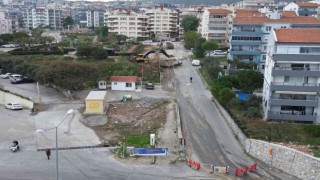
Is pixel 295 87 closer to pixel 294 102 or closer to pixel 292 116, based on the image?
pixel 294 102

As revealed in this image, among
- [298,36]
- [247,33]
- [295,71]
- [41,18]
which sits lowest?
[295,71]

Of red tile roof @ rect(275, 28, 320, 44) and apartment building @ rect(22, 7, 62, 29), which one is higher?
apartment building @ rect(22, 7, 62, 29)

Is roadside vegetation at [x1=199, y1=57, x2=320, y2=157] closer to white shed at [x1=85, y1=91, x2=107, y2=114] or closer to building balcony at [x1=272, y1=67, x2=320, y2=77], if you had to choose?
building balcony at [x1=272, y1=67, x2=320, y2=77]

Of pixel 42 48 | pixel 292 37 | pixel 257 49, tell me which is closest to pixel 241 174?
pixel 292 37

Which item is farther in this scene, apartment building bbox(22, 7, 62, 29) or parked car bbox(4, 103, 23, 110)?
apartment building bbox(22, 7, 62, 29)

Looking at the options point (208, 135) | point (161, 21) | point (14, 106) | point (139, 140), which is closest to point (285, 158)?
point (208, 135)

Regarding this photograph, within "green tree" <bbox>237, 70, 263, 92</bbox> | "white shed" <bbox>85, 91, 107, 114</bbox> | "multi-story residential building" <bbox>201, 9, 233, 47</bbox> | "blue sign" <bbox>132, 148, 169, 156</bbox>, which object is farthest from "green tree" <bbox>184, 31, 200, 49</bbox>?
"blue sign" <bbox>132, 148, 169, 156</bbox>

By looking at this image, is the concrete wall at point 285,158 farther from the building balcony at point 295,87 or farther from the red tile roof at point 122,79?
the red tile roof at point 122,79

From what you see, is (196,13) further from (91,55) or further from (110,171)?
(110,171)

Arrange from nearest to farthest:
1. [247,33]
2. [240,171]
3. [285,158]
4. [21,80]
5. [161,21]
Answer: [240,171], [285,158], [21,80], [247,33], [161,21]
